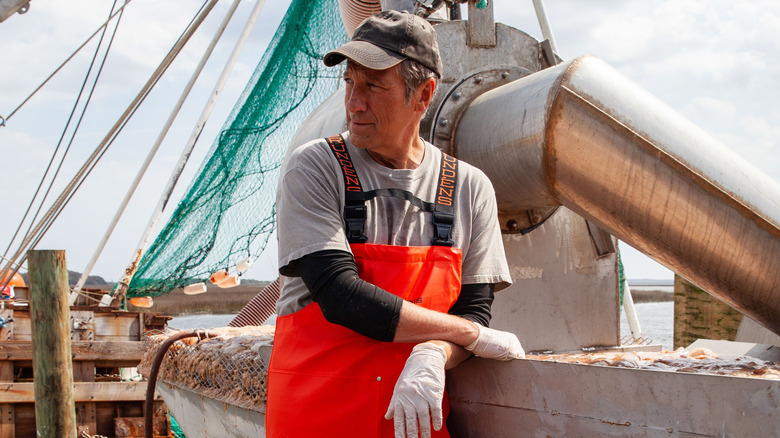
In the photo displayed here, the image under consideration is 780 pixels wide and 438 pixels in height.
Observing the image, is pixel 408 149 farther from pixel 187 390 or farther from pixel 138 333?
pixel 138 333

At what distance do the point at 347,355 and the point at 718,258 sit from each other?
1.77 meters

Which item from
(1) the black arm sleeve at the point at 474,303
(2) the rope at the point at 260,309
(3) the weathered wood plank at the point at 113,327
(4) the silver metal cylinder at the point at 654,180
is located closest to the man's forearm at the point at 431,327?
(1) the black arm sleeve at the point at 474,303

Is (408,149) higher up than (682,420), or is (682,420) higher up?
(408,149)

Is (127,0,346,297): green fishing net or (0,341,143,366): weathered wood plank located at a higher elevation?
(127,0,346,297): green fishing net

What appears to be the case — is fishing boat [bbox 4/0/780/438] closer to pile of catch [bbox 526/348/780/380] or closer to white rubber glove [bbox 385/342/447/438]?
pile of catch [bbox 526/348/780/380]

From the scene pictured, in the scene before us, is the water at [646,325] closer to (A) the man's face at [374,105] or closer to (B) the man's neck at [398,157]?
(B) the man's neck at [398,157]

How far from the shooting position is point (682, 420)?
2.08 m

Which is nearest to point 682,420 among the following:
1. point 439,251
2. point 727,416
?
point 727,416

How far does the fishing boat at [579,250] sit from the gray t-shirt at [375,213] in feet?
1.37

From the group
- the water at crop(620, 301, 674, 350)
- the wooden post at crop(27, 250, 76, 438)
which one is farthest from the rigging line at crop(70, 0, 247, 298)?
the water at crop(620, 301, 674, 350)

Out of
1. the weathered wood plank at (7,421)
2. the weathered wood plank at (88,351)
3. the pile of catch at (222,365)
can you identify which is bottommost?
the weathered wood plank at (7,421)

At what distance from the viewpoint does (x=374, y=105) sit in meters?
2.28

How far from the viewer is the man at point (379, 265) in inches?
82.2

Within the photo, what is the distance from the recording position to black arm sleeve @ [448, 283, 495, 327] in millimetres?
2387
